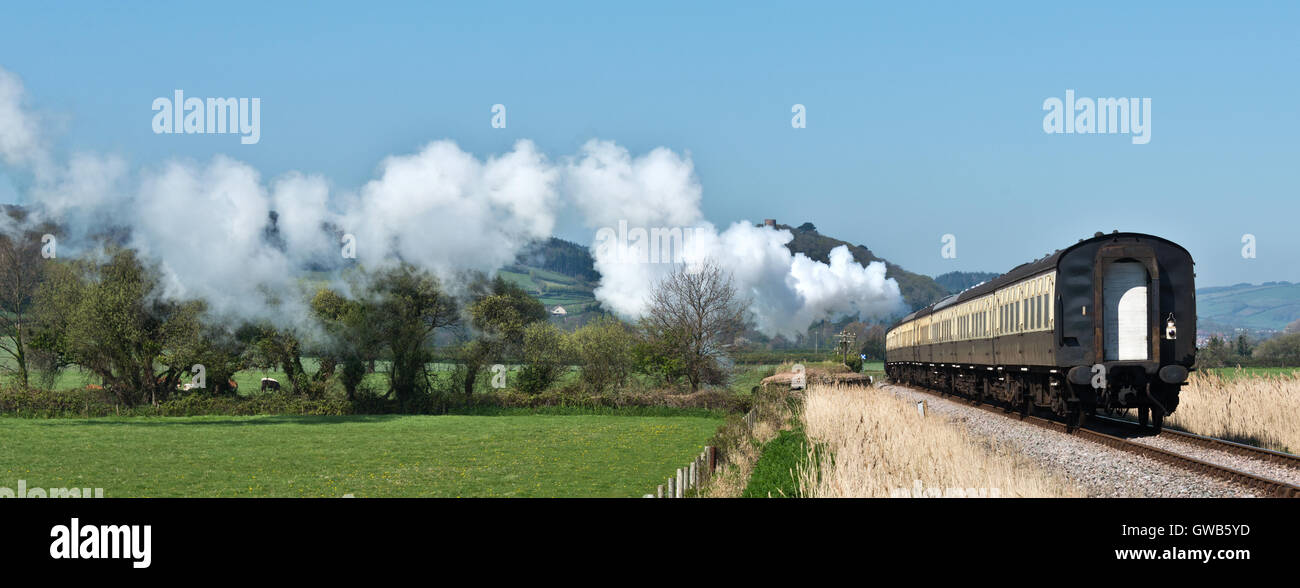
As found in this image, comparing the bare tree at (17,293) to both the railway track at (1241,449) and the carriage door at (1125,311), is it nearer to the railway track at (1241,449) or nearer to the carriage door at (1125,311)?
the carriage door at (1125,311)

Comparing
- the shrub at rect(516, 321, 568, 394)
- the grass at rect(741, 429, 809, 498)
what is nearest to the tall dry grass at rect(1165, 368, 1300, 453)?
the grass at rect(741, 429, 809, 498)

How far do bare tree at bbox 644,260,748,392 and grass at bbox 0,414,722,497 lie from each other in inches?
259

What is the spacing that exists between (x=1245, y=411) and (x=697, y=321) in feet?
113

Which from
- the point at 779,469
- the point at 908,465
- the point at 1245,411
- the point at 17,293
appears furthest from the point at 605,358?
the point at 908,465

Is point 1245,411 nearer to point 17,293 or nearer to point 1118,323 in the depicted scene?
point 1118,323

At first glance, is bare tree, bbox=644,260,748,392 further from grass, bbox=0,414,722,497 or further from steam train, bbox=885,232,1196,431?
steam train, bbox=885,232,1196,431

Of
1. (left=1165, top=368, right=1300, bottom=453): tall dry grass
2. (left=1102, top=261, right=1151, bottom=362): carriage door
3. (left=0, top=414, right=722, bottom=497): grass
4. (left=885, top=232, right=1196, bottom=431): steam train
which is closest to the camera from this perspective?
(left=1165, top=368, right=1300, bottom=453): tall dry grass

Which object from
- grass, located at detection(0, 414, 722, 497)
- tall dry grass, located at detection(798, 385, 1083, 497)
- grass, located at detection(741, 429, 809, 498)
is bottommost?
grass, located at detection(0, 414, 722, 497)

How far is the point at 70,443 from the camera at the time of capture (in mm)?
37812

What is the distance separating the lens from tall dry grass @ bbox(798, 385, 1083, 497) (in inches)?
464

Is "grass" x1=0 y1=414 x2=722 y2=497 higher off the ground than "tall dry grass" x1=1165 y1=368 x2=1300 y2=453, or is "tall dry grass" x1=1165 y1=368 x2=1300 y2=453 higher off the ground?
"tall dry grass" x1=1165 y1=368 x2=1300 y2=453
